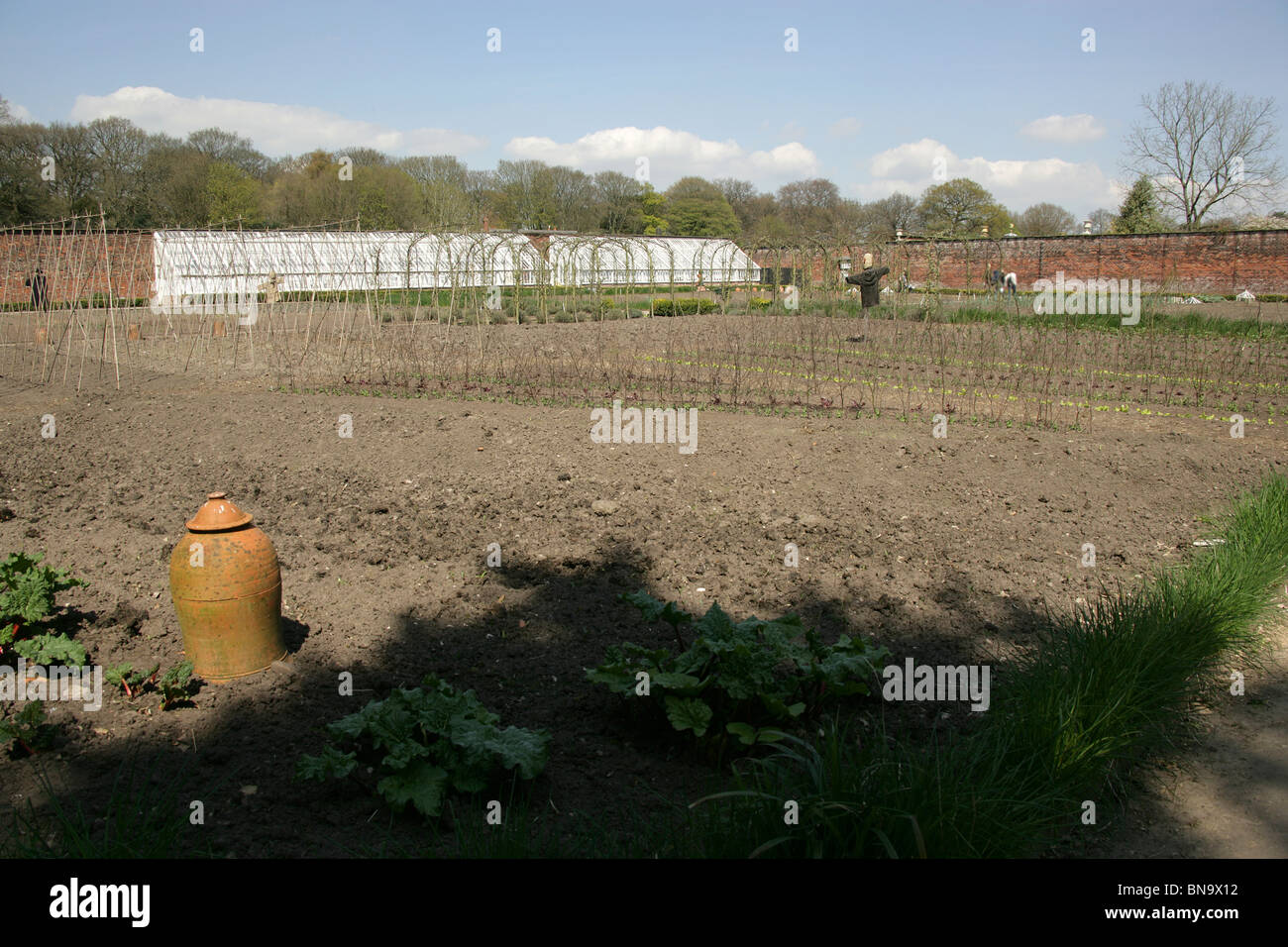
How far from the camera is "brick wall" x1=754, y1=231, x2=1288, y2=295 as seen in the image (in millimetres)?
28625

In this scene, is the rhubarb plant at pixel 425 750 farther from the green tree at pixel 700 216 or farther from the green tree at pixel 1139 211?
the green tree at pixel 700 216

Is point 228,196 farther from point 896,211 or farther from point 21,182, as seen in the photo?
point 896,211

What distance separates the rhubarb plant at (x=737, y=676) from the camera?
9.85 ft

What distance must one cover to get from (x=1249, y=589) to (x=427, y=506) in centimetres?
476

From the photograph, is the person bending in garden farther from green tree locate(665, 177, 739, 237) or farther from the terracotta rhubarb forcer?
green tree locate(665, 177, 739, 237)

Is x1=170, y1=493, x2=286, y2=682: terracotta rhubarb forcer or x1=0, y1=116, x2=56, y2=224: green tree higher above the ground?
x1=0, y1=116, x2=56, y2=224: green tree

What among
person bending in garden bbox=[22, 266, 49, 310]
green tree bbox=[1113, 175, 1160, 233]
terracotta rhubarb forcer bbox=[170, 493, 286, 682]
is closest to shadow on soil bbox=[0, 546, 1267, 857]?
terracotta rhubarb forcer bbox=[170, 493, 286, 682]

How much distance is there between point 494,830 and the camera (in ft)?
8.11

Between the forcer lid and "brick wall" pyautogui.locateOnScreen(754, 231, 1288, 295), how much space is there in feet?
83.8

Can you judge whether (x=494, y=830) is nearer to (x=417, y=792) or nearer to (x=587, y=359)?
(x=417, y=792)

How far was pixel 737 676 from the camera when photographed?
3.06m

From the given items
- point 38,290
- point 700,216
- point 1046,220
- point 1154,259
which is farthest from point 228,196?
point 1046,220

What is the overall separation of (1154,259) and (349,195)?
102 feet
